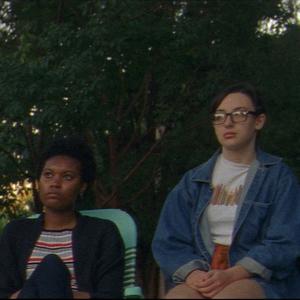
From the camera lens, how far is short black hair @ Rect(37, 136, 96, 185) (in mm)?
4648

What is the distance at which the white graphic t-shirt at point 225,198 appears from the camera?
4.51m

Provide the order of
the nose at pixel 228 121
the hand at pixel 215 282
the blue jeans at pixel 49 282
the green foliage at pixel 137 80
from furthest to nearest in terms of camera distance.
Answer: the green foliage at pixel 137 80 < the nose at pixel 228 121 < the hand at pixel 215 282 < the blue jeans at pixel 49 282

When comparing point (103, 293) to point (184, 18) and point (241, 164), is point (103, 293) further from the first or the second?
point (184, 18)

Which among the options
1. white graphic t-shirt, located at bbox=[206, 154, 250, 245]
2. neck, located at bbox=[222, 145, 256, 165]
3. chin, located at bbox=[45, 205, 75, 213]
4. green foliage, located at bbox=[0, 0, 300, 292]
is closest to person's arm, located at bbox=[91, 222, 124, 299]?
chin, located at bbox=[45, 205, 75, 213]

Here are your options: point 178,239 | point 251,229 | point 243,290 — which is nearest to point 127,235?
point 178,239

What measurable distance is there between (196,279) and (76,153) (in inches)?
36.6

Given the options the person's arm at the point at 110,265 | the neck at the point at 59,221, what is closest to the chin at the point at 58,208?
the neck at the point at 59,221

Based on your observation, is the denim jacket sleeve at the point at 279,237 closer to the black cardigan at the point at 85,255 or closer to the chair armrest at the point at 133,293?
the chair armrest at the point at 133,293

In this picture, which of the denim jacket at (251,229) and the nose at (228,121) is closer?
the denim jacket at (251,229)

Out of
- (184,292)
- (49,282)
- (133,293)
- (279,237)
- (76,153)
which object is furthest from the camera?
(76,153)

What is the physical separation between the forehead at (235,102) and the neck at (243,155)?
22 centimetres

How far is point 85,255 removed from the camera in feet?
14.6

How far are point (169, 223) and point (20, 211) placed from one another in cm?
284

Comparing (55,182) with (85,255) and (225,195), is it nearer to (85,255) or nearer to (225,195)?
(85,255)
